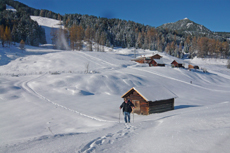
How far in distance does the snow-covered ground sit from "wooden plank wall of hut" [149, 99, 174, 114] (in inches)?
50.2

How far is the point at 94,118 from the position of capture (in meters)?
16.3

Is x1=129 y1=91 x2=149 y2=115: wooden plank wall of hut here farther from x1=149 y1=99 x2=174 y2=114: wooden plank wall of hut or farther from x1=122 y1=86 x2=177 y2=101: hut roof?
x1=122 y1=86 x2=177 y2=101: hut roof

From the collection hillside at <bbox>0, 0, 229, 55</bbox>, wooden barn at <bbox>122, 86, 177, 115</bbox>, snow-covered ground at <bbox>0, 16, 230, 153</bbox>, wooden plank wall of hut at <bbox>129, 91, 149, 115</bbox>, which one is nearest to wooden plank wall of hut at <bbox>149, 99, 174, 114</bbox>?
wooden barn at <bbox>122, 86, 177, 115</bbox>

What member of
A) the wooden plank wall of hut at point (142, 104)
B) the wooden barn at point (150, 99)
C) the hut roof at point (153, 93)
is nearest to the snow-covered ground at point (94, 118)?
the wooden plank wall of hut at point (142, 104)

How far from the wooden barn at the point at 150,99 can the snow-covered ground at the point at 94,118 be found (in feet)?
4.52

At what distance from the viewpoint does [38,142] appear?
7023 millimetres

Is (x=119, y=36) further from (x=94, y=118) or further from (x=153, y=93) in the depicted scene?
(x=94, y=118)

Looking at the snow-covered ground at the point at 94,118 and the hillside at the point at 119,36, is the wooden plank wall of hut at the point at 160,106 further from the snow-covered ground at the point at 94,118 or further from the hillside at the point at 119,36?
the hillside at the point at 119,36

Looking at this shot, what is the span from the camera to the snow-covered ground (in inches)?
249

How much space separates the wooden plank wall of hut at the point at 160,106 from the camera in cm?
1895

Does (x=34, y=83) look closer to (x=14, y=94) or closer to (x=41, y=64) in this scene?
(x=14, y=94)

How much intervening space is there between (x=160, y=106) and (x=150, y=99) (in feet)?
7.71

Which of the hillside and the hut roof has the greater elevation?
the hillside

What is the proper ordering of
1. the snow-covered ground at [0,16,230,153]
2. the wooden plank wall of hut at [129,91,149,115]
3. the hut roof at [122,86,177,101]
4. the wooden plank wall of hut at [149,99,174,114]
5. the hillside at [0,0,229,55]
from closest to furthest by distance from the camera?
1. the snow-covered ground at [0,16,230,153]
2. the hut roof at [122,86,177,101]
3. the wooden plank wall of hut at [129,91,149,115]
4. the wooden plank wall of hut at [149,99,174,114]
5. the hillside at [0,0,229,55]
